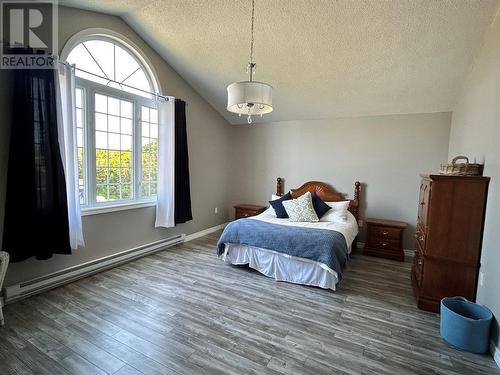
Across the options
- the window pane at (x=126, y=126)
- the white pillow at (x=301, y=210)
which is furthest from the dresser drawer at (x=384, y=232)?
the window pane at (x=126, y=126)

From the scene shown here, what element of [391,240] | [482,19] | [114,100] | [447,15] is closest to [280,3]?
[447,15]

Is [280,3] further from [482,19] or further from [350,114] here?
[350,114]

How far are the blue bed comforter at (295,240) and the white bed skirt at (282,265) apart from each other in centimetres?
8

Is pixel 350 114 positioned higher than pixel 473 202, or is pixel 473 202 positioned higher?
pixel 350 114

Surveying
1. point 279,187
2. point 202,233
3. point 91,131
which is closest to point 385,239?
point 279,187

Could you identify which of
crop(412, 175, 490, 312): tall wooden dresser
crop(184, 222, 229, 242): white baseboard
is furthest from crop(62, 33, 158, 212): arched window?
crop(412, 175, 490, 312): tall wooden dresser

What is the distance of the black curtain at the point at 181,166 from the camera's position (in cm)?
411

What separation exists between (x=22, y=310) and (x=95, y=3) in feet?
10.6

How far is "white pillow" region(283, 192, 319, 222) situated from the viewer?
153 inches

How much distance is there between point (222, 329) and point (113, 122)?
2889 millimetres

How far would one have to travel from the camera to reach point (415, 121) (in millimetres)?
4070

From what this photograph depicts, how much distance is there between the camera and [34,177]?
2.47m

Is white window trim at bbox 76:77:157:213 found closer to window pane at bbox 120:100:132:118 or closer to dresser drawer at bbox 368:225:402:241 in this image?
window pane at bbox 120:100:132:118

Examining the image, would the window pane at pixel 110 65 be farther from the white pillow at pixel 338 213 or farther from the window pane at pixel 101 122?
the white pillow at pixel 338 213
